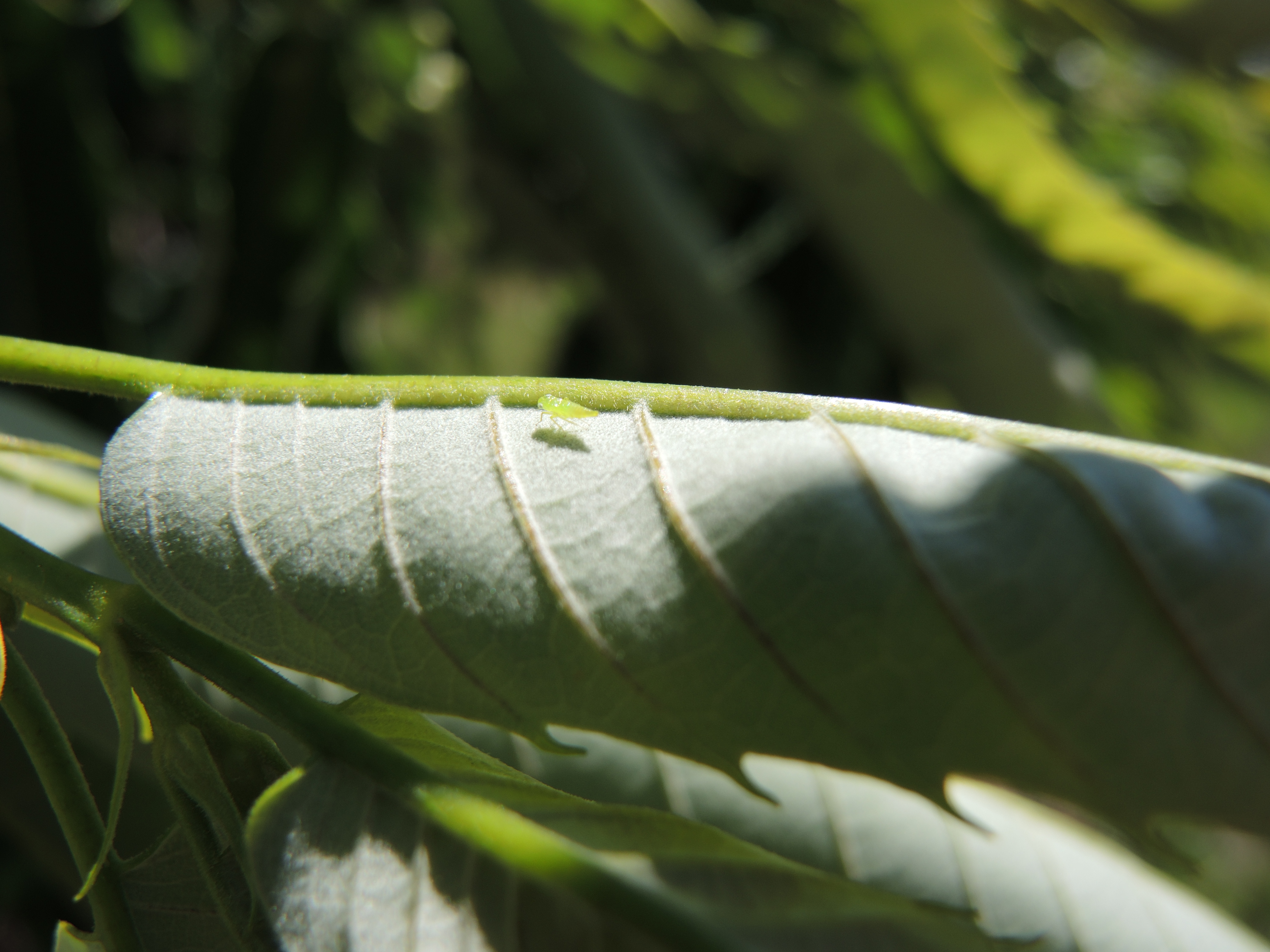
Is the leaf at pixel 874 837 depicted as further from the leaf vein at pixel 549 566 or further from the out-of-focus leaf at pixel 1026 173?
the out-of-focus leaf at pixel 1026 173

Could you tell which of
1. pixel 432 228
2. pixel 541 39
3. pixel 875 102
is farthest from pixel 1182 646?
pixel 432 228

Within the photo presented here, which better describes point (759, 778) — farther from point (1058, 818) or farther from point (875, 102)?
point (875, 102)

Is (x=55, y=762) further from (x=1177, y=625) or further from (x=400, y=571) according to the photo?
(x=1177, y=625)

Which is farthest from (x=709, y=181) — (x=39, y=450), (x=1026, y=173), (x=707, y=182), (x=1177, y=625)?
(x=1177, y=625)

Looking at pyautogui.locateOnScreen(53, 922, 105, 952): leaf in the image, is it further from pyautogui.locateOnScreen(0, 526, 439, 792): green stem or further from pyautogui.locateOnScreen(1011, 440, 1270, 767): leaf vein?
pyautogui.locateOnScreen(1011, 440, 1270, 767): leaf vein

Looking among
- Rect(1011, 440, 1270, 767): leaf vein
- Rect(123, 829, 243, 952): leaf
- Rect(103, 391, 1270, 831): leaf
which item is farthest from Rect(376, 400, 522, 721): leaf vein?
Rect(1011, 440, 1270, 767): leaf vein
